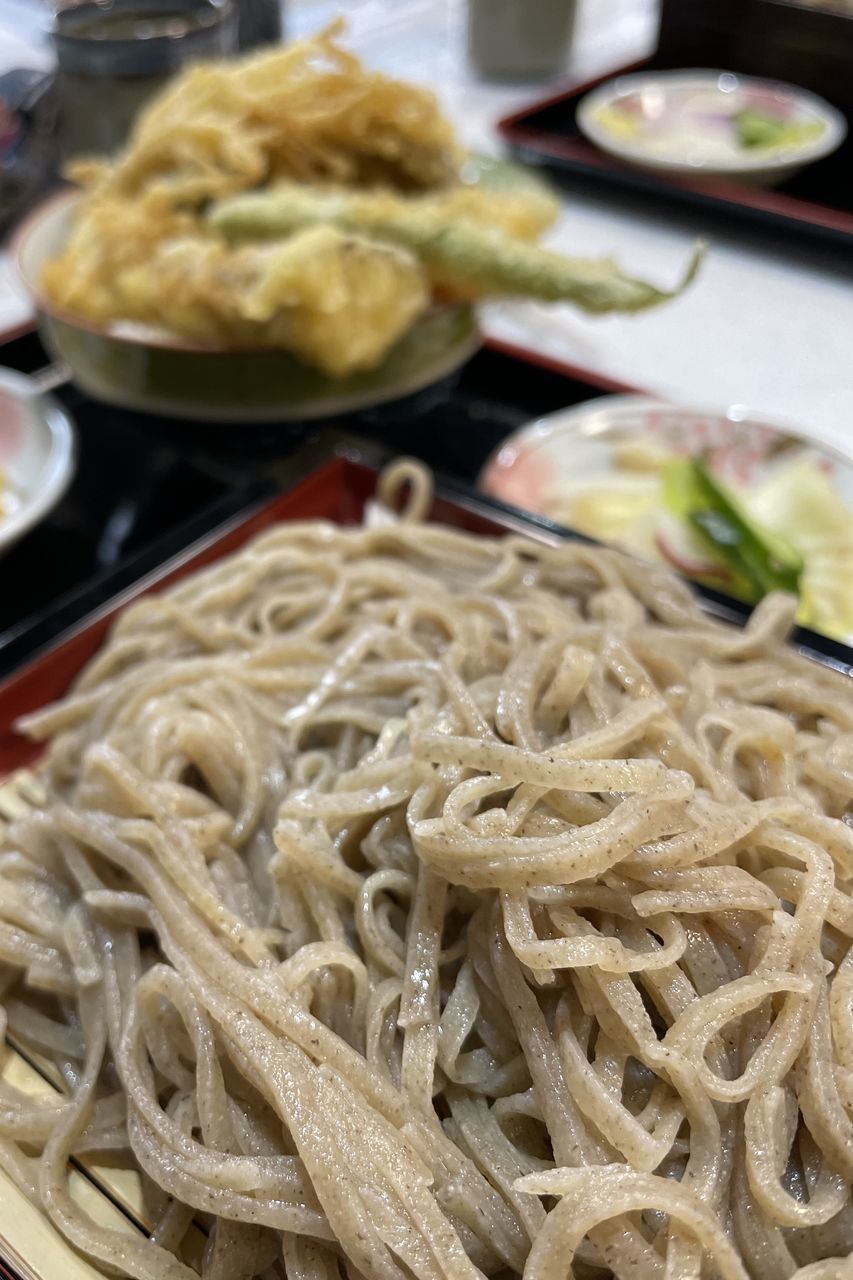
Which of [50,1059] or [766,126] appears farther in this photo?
[766,126]

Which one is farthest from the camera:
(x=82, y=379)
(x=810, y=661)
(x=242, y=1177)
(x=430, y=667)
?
(x=82, y=379)

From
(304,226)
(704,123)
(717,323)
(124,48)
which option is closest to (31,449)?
(304,226)

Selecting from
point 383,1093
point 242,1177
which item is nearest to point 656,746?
point 383,1093

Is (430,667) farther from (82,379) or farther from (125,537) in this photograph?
(82,379)

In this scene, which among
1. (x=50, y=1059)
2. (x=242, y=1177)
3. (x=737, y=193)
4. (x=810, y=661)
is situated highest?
(x=737, y=193)

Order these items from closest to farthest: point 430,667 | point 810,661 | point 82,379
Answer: point 430,667 → point 810,661 → point 82,379

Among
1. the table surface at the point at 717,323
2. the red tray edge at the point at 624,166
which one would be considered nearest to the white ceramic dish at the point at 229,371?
the table surface at the point at 717,323

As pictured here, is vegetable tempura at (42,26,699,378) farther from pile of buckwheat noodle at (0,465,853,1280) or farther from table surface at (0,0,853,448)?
pile of buckwheat noodle at (0,465,853,1280)

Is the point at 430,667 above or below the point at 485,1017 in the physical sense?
above

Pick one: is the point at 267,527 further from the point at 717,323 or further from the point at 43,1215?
the point at 717,323
